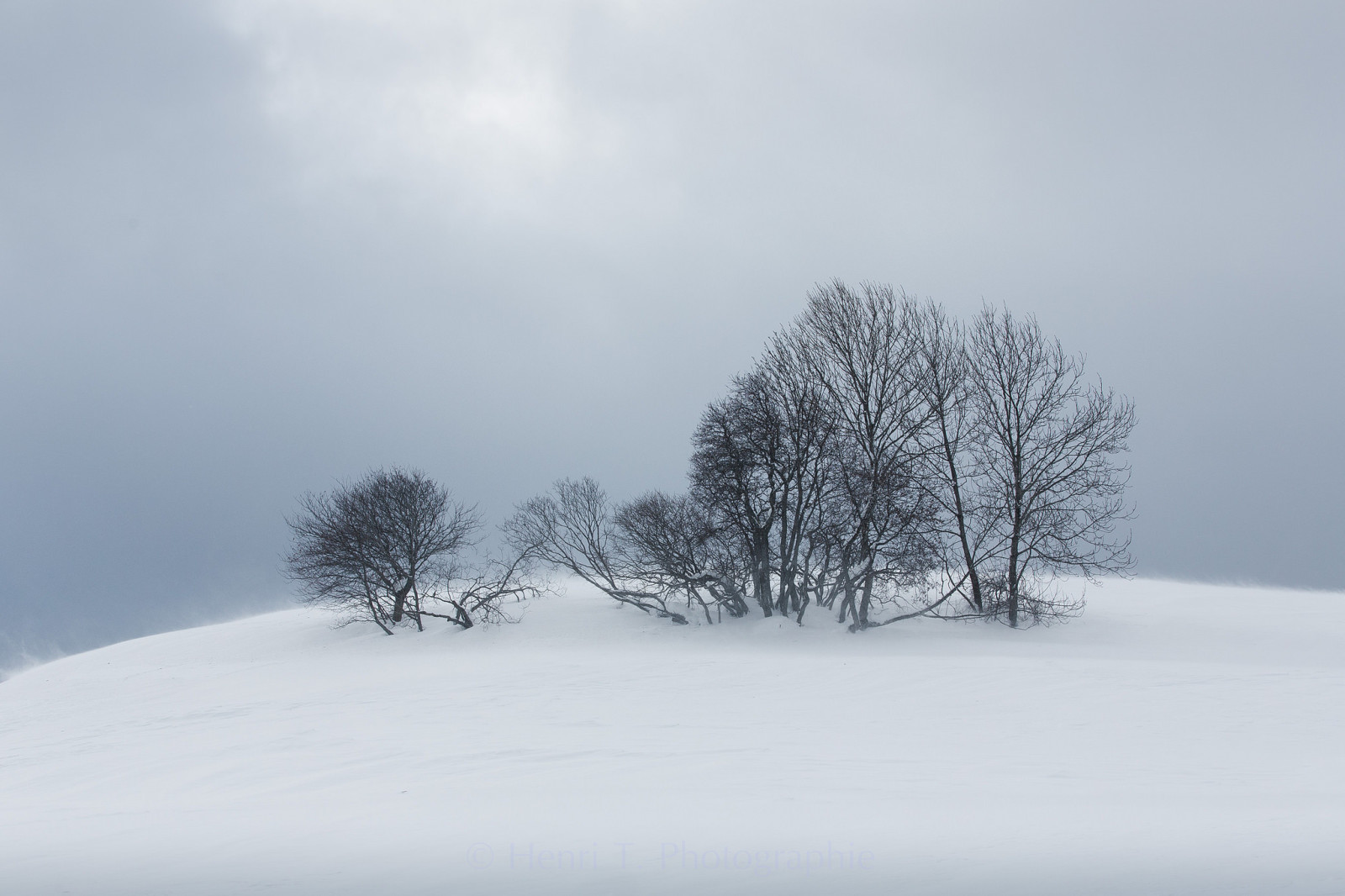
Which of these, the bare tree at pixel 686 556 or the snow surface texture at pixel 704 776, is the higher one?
the bare tree at pixel 686 556

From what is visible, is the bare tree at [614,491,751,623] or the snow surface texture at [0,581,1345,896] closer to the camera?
the snow surface texture at [0,581,1345,896]

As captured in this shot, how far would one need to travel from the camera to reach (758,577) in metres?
23.5

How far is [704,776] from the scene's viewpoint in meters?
8.09

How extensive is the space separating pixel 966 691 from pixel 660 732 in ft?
17.1

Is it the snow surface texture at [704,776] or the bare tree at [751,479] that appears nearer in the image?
the snow surface texture at [704,776]

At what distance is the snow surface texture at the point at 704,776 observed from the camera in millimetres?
5438

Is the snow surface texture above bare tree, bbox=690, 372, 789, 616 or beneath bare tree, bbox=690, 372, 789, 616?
beneath

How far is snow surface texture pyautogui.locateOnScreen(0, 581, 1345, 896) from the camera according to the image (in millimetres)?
5438

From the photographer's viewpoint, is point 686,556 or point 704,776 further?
point 686,556

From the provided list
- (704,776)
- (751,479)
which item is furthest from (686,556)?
(704,776)

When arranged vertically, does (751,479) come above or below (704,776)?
above

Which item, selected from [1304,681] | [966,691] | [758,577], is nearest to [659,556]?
[758,577]

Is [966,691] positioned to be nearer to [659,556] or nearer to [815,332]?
[659,556]

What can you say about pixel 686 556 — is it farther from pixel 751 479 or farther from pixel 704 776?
pixel 704 776
